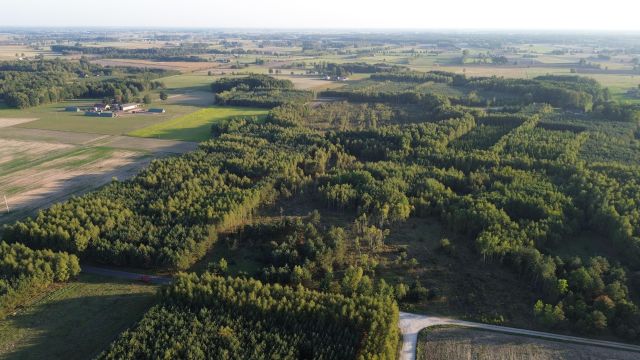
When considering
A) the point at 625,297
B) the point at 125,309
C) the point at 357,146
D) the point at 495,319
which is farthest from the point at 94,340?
the point at 357,146

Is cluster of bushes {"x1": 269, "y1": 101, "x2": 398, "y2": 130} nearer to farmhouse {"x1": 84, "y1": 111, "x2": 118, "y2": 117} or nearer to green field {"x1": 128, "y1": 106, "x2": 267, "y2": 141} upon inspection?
green field {"x1": 128, "y1": 106, "x2": 267, "y2": 141}

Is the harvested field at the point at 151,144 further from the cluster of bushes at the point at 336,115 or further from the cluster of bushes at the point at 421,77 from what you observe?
the cluster of bushes at the point at 421,77

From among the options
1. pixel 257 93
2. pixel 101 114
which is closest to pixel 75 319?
pixel 101 114

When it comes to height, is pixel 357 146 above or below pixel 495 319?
above

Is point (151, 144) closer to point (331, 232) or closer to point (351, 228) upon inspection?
point (351, 228)

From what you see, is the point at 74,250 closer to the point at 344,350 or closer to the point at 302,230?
the point at 302,230

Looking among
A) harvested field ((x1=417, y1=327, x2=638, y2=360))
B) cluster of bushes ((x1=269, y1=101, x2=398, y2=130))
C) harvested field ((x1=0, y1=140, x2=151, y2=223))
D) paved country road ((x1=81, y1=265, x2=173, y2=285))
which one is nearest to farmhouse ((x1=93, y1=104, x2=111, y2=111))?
harvested field ((x1=0, y1=140, x2=151, y2=223))
